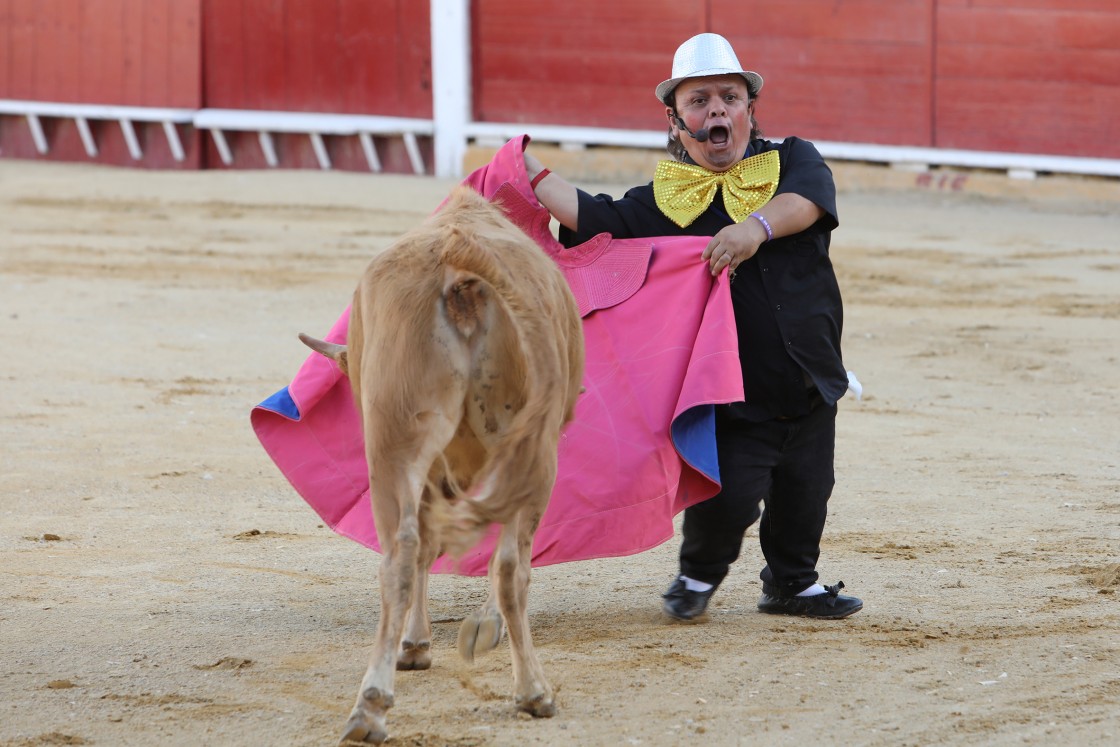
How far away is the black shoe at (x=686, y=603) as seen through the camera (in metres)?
3.57

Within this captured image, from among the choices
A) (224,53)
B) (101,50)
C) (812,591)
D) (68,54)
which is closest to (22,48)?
(68,54)

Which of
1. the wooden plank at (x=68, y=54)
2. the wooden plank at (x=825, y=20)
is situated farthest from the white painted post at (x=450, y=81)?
the wooden plank at (x=68, y=54)

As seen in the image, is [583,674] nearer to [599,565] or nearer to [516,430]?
[516,430]

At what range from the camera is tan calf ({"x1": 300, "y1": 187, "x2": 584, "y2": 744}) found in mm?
2721

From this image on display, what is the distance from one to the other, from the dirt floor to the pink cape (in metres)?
0.23

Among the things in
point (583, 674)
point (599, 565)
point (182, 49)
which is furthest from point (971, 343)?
point (182, 49)

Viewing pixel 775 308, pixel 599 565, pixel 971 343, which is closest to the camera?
pixel 775 308

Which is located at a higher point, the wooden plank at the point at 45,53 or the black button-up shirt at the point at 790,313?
the wooden plank at the point at 45,53

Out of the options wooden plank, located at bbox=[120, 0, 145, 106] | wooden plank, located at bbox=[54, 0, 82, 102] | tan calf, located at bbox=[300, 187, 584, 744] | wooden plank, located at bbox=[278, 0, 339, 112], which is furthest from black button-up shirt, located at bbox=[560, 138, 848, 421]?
wooden plank, located at bbox=[54, 0, 82, 102]

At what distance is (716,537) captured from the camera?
359 cm

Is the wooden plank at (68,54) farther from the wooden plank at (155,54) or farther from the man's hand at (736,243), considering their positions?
the man's hand at (736,243)

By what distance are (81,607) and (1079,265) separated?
6996 millimetres

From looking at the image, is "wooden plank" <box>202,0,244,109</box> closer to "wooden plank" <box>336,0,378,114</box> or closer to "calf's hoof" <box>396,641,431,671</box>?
"wooden plank" <box>336,0,378,114</box>

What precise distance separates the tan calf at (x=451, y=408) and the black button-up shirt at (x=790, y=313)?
0.83 meters
